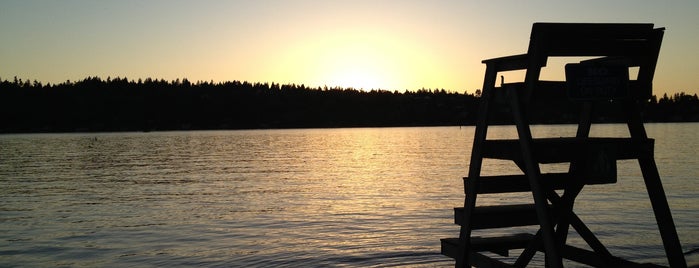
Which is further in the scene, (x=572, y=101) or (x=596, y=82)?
(x=572, y=101)

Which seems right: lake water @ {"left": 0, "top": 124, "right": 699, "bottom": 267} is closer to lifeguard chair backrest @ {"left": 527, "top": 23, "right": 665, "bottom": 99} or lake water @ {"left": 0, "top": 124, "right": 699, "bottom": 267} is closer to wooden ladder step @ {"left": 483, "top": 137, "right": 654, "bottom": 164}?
wooden ladder step @ {"left": 483, "top": 137, "right": 654, "bottom": 164}

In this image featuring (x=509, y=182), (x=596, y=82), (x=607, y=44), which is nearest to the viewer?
(x=596, y=82)

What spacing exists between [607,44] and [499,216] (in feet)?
7.98

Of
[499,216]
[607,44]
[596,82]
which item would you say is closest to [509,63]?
[596,82]

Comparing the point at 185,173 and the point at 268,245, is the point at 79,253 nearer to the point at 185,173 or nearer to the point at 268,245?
the point at 268,245

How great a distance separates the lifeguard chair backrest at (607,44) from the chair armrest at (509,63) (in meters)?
0.17

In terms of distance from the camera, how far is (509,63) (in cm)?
673

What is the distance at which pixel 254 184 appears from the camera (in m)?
34.4

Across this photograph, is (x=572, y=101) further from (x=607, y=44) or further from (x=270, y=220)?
(x=270, y=220)

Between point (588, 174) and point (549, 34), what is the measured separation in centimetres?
158

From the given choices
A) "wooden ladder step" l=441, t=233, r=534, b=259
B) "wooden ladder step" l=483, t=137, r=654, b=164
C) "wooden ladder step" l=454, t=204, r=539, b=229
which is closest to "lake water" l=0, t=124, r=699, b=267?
"wooden ladder step" l=441, t=233, r=534, b=259

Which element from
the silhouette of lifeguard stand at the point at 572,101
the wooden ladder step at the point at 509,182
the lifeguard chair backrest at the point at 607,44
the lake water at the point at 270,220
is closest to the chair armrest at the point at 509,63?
the silhouette of lifeguard stand at the point at 572,101

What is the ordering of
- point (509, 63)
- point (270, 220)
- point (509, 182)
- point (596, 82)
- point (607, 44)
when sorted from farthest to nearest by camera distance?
point (270, 220) → point (509, 182) → point (509, 63) → point (607, 44) → point (596, 82)

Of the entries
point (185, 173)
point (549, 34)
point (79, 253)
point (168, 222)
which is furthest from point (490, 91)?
point (185, 173)
